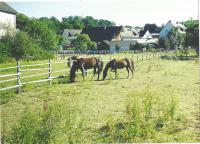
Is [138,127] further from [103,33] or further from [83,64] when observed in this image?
[103,33]

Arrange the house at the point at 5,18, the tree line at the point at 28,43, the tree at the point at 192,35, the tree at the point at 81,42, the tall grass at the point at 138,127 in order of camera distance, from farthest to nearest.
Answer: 1. the tree at the point at 81,42
2. the tree at the point at 192,35
3. the house at the point at 5,18
4. the tree line at the point at 28,43
5. the tall grass at the point at 138,127

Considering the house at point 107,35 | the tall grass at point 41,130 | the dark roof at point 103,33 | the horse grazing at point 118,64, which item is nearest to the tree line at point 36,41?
the house at point 107,35

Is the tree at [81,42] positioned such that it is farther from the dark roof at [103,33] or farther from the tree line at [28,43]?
the dark roof at [103,33]

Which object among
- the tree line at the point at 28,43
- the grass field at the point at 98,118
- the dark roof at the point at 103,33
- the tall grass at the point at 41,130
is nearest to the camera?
the tall grass at the point at 41,130

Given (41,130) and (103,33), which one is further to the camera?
(103,33)

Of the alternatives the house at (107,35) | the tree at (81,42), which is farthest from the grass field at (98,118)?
the house at (107,35)

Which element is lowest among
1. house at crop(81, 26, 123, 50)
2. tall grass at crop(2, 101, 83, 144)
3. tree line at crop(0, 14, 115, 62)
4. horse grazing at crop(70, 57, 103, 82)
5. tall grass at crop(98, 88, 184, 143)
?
tall grass at crop(98, 88, 184, 143)

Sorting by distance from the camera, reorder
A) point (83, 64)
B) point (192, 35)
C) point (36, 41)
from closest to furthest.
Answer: point (83, 64) → point (36, 41) → point (192, 35)

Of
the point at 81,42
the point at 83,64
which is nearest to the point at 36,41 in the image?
the point at 81,42

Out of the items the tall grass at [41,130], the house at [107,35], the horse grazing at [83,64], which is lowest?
the tall grass at [41,130]

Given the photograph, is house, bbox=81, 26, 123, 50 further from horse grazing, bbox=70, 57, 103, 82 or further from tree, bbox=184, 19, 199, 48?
horse grazing, bbox=70, 57, 103, 82

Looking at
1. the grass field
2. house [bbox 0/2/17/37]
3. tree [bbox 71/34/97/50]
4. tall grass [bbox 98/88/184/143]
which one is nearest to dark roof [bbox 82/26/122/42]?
tree [bbox 71/34/97/50]

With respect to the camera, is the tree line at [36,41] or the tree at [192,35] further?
the tree at [192,35]

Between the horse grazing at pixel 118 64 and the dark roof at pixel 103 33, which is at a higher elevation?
the dark roof at pixel 103 33
